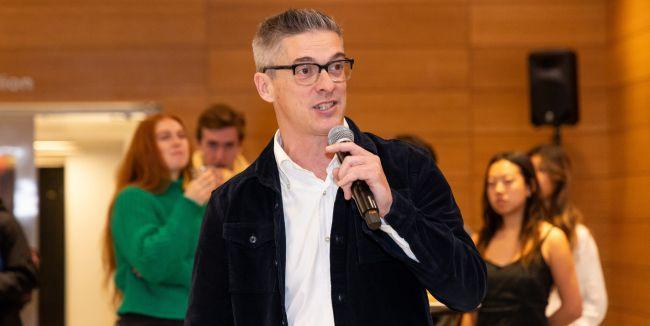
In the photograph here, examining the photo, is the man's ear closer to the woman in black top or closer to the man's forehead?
the man's forehead

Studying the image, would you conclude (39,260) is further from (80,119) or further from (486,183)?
(486,183)

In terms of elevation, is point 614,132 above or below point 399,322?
above

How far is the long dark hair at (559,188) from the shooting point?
4.62 meters

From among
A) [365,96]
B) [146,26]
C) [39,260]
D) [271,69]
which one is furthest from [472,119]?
[271,69]

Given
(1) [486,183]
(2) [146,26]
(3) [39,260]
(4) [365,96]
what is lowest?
(3) [39,260]

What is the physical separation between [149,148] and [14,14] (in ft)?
11.9

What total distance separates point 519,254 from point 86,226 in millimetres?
3828

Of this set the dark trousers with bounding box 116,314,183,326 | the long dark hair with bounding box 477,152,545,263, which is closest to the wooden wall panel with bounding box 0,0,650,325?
the long dark hair with bounding box 477,152,545,263

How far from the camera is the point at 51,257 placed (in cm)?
669

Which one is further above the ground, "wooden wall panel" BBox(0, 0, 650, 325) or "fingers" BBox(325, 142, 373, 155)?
"wooden wall panel" BBox(0, 0, 650, 325)

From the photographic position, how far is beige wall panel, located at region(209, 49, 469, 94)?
6.94 meters

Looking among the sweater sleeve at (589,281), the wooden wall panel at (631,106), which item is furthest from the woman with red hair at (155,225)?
the wooden wall panel at (631,106)

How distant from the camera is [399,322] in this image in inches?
75.2

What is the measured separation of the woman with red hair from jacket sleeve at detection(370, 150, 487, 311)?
5.64 feet
